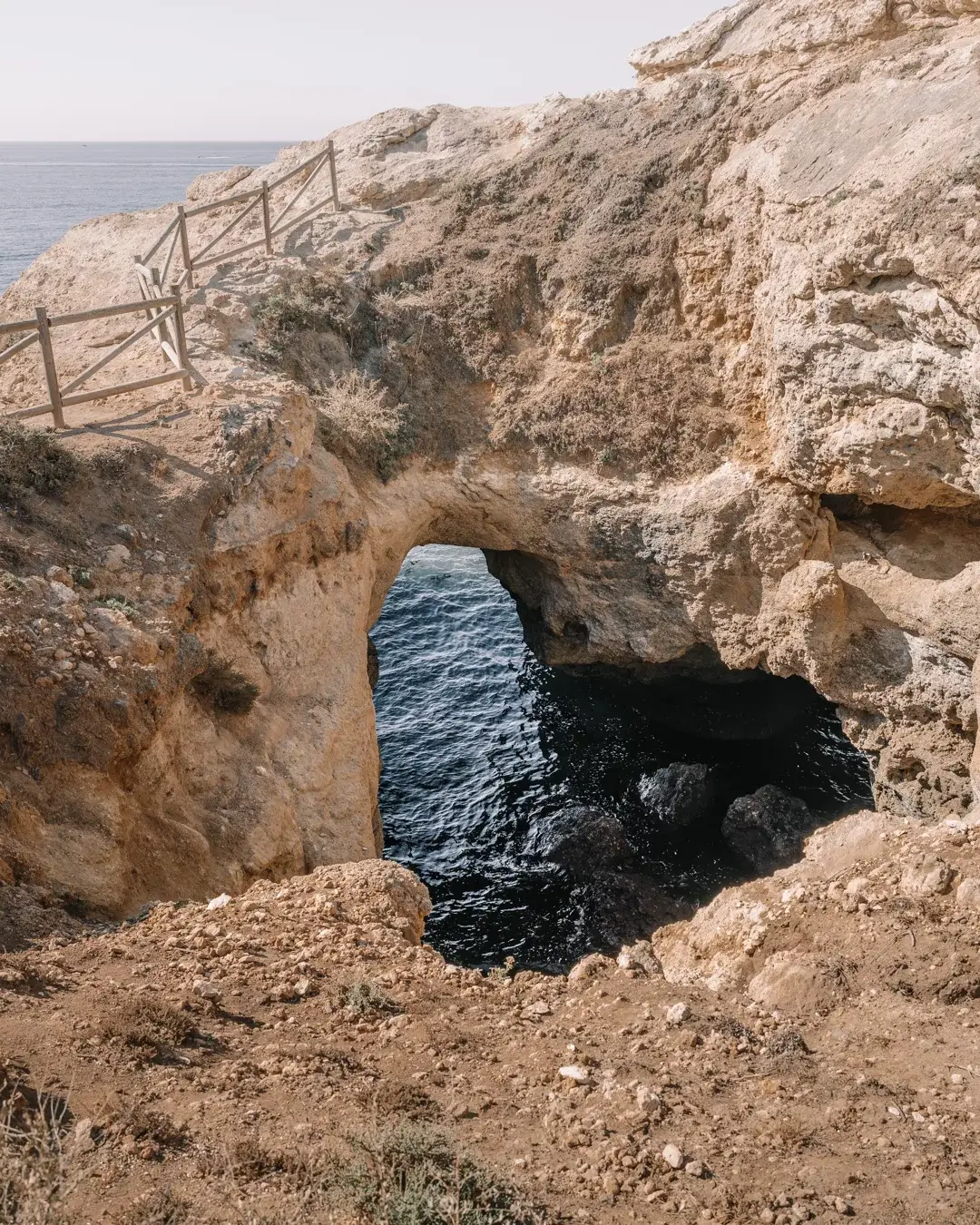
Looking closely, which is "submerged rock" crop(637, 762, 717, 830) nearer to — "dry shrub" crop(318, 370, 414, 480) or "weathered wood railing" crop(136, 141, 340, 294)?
"dry shrub" crop(318, 370, 414, 480)

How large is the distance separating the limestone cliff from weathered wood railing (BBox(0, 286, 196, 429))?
0.36m

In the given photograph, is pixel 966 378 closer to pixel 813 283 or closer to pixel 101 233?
pixel 813 283

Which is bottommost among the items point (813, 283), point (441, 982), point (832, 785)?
point (832, 785)

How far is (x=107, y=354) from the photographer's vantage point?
1372cm

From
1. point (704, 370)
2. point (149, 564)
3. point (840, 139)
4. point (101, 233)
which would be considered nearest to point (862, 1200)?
point (149, 564)

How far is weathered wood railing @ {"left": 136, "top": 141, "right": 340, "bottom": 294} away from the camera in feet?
54.1

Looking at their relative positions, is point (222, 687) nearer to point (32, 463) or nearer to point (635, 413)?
point (32, 463)

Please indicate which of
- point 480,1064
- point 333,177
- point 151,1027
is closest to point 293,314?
point 333,177

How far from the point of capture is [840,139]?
46.0 ft

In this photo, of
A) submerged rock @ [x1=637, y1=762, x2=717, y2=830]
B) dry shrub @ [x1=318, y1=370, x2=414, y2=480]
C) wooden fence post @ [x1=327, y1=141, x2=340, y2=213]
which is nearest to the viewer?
dry shrub @ [x1=318, y1=370, x2=414, y2=480]

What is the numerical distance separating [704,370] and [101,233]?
13352 millimetres

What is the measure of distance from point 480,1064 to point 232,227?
15298mm

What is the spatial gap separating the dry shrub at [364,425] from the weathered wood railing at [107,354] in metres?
2.36

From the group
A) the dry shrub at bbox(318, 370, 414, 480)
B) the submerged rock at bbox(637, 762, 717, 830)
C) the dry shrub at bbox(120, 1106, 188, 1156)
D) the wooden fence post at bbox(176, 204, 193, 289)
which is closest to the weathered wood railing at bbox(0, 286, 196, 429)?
the wooden fence post at bbox(176, 204, 193, 289)
